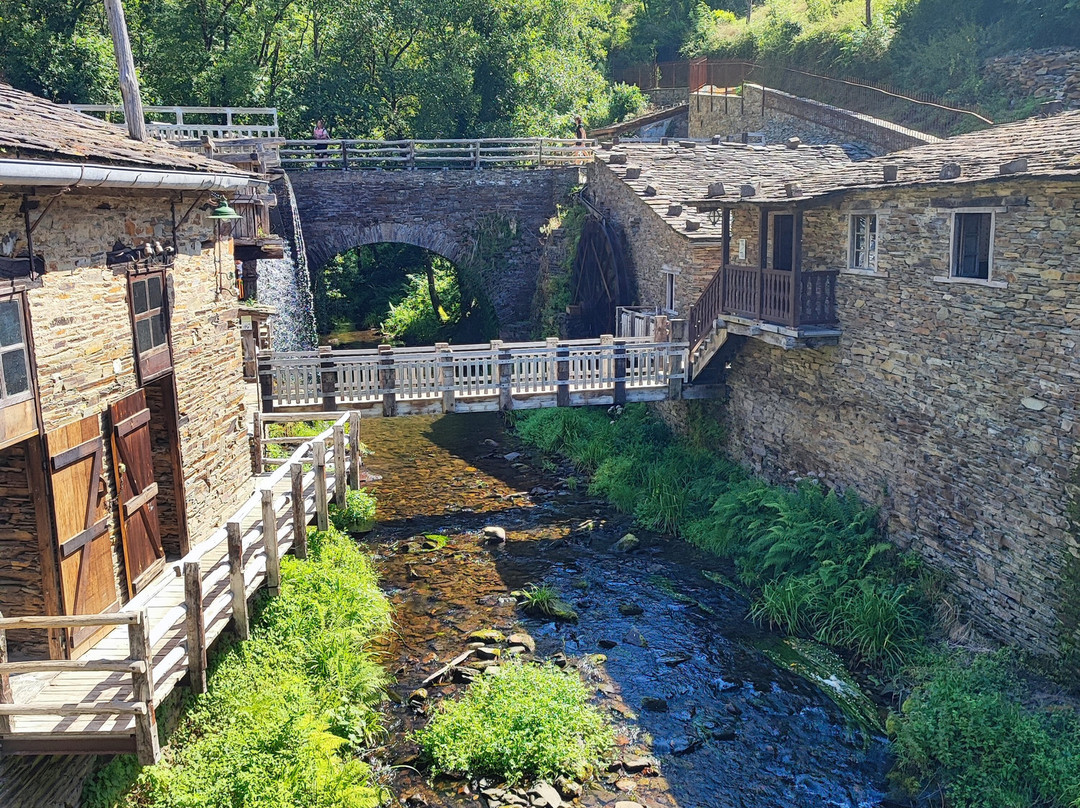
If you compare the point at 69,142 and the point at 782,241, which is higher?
the point at 69,142

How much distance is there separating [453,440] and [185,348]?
41.3ft

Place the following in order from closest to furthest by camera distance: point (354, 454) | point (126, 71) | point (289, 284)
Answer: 1. point (126, 71)
2. point (354, 454)
3. point (289, 284)

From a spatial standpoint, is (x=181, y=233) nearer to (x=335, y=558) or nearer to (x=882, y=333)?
(x=335, y=558)

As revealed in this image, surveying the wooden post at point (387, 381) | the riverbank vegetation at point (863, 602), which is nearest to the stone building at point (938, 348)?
the riverbank vegetation at point (863, 602)

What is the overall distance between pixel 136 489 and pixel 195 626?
189 cm

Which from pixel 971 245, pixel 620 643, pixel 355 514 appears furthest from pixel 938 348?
pixel 355 514

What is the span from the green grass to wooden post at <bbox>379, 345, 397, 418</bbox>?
14.0 feet

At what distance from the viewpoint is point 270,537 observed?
972cm

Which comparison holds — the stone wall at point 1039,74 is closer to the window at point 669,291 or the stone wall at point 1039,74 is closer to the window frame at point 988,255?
the window at point 669,291

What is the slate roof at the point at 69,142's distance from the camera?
21.9 ft

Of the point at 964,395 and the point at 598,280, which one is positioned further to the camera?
the point at 598,280

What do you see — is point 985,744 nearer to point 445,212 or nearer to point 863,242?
point 863,242

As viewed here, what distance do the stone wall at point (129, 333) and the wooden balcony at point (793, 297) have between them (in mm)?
8250

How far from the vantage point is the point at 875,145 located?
2595cm
